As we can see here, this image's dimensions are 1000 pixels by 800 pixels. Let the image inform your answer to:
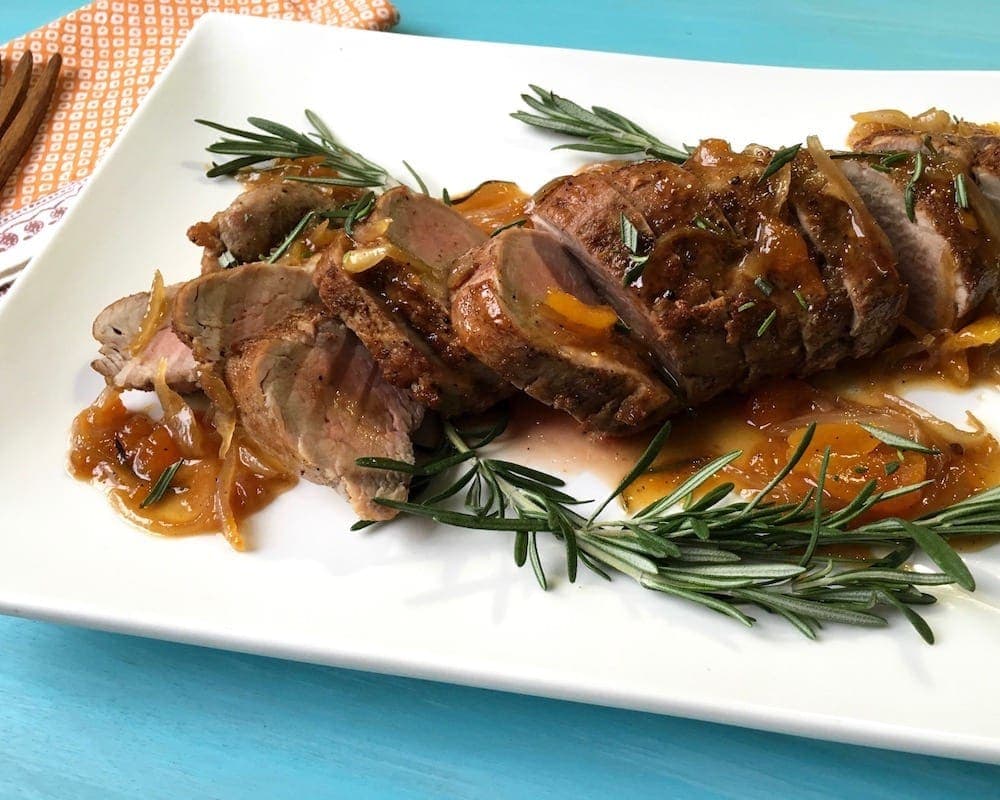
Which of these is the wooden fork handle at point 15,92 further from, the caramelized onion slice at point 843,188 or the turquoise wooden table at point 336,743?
the caramelized onion slice at point 843,188

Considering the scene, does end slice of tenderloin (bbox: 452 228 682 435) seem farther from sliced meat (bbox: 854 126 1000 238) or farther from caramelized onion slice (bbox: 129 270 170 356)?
sliced meat (bbox: 854 126 1000 238)

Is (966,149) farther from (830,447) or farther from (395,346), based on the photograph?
(395,346)

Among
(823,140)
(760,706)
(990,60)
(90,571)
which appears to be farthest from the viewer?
(990,60)

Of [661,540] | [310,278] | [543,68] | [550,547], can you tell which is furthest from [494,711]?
[543,68]

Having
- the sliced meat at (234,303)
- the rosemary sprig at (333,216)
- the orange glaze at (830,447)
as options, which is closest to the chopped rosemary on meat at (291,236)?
the rosemary sprig at (333,216)

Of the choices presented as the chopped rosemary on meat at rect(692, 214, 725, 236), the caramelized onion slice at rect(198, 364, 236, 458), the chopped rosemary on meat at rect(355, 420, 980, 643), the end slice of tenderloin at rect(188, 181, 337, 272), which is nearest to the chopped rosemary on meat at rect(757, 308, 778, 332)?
the chopped rosemary on meat at rect(692, 214, 725, 236)

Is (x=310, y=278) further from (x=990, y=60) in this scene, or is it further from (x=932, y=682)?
(x=990, y=60)

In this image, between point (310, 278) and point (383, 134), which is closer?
point (310, 278)
